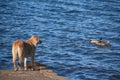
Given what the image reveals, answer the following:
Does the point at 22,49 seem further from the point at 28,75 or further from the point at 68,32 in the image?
the point at 68,32

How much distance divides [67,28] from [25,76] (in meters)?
15.4

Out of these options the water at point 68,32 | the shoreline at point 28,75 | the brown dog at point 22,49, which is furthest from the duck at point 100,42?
the shoreline at point 28,75

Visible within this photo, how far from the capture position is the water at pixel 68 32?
765 inches

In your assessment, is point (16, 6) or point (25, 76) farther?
point (16, 6)

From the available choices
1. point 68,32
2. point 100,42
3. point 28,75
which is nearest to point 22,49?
point 28,75

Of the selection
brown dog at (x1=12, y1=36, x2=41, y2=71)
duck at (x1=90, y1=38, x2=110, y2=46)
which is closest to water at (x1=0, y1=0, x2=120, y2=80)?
duck at (x1=90, y1=38, x2=110, y2=46)

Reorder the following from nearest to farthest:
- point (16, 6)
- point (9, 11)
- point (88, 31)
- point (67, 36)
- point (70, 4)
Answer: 1. point (67, 36)
2. point (88, 31)
3. point (9, 11)
4. point (16, 6)
5. point (70, 4)

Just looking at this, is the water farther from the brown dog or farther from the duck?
the brown dog

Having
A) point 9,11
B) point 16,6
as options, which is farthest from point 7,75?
point 16,6

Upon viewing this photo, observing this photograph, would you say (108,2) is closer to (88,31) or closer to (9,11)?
→ (9,11)

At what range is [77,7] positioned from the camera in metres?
38.9

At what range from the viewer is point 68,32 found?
28.1 m

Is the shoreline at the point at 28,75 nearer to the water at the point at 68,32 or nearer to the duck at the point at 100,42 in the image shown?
the water at the point at 68,32

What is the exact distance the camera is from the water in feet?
63.7
